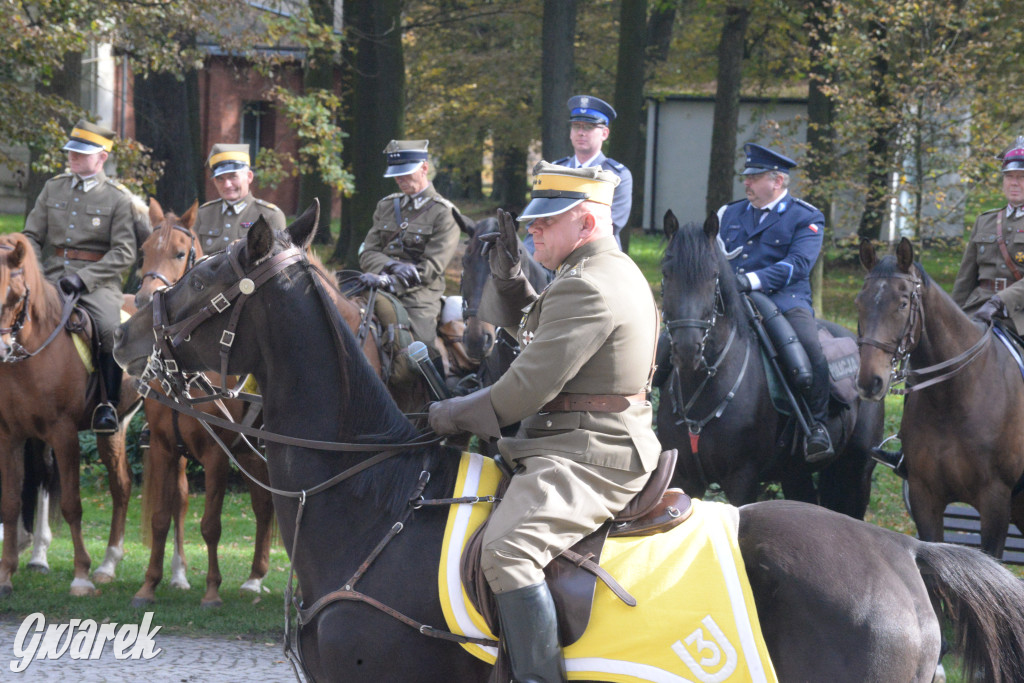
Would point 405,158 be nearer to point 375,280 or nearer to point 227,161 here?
point 375,280

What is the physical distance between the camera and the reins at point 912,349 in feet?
22.1

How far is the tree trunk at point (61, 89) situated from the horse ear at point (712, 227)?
30.8ft

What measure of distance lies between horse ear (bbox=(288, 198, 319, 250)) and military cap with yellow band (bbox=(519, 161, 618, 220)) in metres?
0.88

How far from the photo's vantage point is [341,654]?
3645 mm

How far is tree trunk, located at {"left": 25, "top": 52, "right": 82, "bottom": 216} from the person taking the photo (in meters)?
13.5

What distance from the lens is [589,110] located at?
8195 mm

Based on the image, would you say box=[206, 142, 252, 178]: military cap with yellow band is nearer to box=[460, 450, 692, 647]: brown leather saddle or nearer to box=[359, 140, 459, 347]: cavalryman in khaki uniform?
box=[359, 140, 459, 347]: cavalryman in khaki uniform

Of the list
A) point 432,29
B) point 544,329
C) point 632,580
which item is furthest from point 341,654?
point 432,29

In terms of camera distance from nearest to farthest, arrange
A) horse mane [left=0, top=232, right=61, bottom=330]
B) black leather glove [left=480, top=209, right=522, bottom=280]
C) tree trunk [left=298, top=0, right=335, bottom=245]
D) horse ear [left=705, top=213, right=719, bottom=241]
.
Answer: black leather glove [left=480, top=209, right=522, bottom=280], horse ear [left=705, top=213, right=719, bottom=241], horse mane [left=0, top=232, right=61, bottom=330], tree trunk [left=298, top=0, right=335, bottom=245]

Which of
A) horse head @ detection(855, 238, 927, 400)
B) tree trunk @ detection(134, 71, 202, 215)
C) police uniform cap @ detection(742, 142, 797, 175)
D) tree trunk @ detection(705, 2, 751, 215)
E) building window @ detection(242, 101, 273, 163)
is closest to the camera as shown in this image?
horse head @ detection(855, 238, 927, 400)

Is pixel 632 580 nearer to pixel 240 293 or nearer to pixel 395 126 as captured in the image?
pixel 240 293

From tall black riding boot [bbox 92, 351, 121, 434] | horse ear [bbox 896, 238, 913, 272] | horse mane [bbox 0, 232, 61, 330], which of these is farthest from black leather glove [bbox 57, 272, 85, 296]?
horse ear [bbox 896, 238, 913, 272]

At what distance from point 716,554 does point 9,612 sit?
5.90m

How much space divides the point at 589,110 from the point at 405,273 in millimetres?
1971
